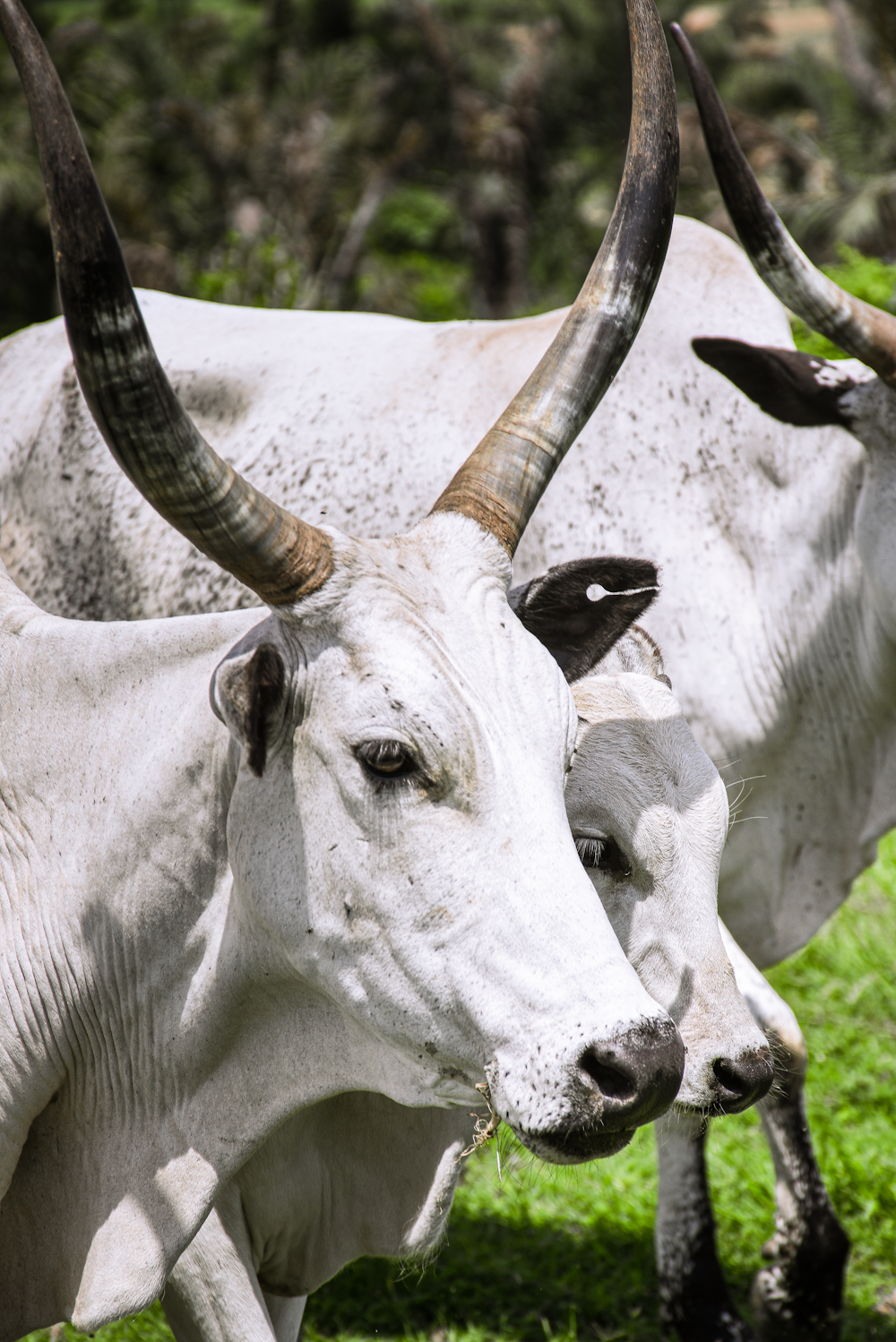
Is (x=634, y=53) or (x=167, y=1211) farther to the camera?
(x=634, y=53)

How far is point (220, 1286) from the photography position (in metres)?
2.57

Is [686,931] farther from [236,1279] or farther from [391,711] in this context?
[236,1279]

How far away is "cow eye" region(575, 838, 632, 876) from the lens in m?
2.45

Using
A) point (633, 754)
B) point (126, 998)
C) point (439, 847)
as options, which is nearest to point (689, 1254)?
point (633, 754)

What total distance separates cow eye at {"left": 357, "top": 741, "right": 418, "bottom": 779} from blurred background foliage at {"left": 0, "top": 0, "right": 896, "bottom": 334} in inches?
683

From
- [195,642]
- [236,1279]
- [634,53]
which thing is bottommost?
[236,1279]

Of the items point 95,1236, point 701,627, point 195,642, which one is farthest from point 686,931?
point 701,627

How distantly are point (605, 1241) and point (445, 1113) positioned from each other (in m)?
2.28

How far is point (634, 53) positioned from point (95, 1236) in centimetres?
243

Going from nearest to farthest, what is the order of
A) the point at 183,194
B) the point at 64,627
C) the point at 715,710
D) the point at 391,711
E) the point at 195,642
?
the point at 391,711 < the point at 195,642 < the point at 64,627 < the point at 715,710 < the point at 183,194

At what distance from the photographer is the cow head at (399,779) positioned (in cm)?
188

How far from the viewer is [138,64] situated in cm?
2531

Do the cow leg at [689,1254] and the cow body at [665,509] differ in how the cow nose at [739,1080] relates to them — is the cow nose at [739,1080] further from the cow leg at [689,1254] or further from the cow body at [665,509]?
→ the cow leg at [689,1254]

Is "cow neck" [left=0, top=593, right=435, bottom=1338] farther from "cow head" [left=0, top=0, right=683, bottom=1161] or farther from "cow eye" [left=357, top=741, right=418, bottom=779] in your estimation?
"cow eye" [left=357, top=741, right=418, bottom=779]
